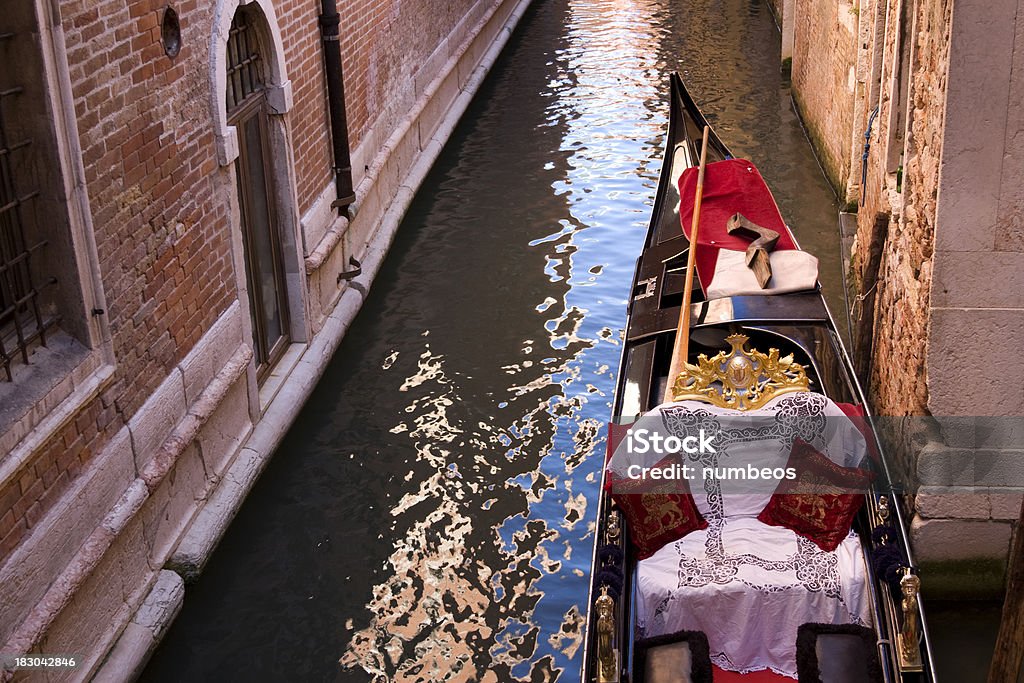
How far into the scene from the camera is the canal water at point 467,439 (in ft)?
14.7

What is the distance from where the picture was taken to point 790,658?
3656mm

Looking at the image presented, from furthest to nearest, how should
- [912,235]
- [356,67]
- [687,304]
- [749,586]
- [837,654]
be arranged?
[356,67]
[687,304]
[912,235]
[749,586]
[837,654]

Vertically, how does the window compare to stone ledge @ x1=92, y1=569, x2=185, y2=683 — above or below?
above

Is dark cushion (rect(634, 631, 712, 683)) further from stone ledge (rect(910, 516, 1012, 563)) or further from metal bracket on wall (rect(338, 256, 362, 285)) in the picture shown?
metal bracket on wall (rect(338, 256, 362, 285))

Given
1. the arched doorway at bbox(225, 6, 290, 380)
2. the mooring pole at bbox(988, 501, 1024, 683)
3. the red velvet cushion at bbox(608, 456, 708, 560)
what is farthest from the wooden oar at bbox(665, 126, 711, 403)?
the arched doorway at bbox(225, 6, 290, 380)

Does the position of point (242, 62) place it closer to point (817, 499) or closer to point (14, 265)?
point (14, 265)

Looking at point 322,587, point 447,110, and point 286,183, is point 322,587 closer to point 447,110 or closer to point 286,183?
point 286,183

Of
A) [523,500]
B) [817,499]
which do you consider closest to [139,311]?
[523,500]

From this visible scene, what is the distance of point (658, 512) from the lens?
3.85 metres

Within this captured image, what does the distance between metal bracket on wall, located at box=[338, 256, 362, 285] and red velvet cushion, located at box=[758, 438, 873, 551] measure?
12.9 feet

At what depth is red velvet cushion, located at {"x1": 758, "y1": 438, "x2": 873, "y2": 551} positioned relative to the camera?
12.4ft

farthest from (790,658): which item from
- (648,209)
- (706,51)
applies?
(706,51)

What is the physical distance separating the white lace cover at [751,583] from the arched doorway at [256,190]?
286 cm

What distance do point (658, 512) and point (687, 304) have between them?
1.68 meters
